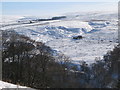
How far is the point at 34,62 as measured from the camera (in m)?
9.25

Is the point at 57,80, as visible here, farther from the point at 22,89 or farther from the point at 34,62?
the point at 34,62

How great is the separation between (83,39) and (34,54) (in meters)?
11.5

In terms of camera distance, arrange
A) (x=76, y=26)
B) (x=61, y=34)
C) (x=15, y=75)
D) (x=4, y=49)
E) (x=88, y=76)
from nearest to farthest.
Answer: (x=88, y=76), (x=15, y=75), (x=4, y=49), (x=61, y=34), (x=76, y=26)

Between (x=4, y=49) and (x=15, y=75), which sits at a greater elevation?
(x=4, y=49)

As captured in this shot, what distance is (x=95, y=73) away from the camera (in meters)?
5.79

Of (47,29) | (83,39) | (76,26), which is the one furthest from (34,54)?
(76,26)

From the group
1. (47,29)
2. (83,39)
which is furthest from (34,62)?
(47,29)

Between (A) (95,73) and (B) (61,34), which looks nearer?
(A) (95,73)

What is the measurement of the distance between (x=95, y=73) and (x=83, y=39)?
1540 cm

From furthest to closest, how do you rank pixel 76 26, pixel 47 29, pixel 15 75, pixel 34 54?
pixel 76 26, pixel 47 29, pixel 34 54, pixel 15 75

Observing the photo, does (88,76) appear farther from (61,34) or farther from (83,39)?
(61,34)

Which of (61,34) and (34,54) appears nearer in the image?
(34,54)

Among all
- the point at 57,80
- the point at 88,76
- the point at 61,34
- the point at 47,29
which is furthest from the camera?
the point at 47,29

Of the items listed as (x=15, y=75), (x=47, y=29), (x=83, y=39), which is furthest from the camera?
(x=47, y=29)
